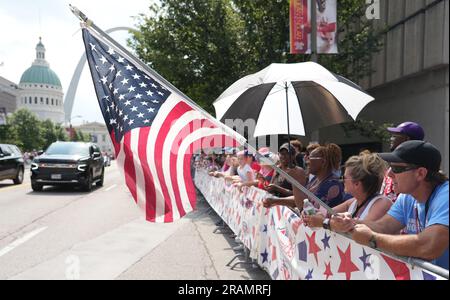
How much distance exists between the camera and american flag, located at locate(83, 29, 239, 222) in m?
3.98

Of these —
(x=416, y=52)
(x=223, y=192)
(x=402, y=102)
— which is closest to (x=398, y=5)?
(x=416, y=52)

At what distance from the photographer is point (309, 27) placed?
38.3 ft

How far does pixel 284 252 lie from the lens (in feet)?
14.1

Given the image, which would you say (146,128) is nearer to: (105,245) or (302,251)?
(302,251)

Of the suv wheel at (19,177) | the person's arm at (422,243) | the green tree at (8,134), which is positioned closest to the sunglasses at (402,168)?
the person's arm at (422,243)

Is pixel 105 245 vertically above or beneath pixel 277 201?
beneath

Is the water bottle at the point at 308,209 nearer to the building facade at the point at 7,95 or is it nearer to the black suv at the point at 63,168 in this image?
the black suv at the point at 63,168

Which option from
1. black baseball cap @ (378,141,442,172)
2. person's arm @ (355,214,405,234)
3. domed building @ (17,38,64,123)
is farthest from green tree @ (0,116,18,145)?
domed building @ (17,38,64,123)

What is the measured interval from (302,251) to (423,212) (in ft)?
4.02

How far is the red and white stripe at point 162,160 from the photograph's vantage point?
3971 mm

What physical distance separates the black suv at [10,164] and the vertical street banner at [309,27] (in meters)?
11.8

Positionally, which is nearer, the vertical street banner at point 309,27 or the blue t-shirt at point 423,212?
the blue t-shirt at point 423,212

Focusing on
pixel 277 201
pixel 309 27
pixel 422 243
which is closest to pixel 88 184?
A: pixel 309 27
